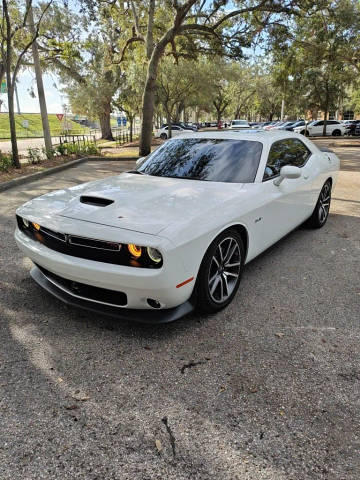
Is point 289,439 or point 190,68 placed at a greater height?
point 190,68

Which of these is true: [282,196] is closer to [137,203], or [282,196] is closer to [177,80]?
[137,203]

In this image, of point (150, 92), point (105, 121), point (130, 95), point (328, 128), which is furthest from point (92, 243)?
point (105, 121)

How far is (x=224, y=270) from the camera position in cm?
317

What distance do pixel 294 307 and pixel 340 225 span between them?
301 centimetres

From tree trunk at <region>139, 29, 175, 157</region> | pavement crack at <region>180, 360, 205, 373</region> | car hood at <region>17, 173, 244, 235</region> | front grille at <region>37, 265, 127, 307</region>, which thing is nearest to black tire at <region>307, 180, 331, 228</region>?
car hood at <region>17, 173, 244, 235</region>

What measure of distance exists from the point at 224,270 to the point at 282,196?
4.16ft

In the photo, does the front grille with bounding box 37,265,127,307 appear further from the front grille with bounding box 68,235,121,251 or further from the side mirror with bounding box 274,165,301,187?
the side mirror with bounding box 274,165,301,187

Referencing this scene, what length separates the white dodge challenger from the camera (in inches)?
99.4

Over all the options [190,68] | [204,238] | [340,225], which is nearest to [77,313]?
[204,238]

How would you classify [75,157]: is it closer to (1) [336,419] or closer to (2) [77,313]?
(2) [77,313]

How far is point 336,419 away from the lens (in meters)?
2.07

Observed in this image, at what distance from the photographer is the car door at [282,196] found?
366 centimetres

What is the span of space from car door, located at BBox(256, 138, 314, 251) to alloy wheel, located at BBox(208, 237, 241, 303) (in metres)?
0.46

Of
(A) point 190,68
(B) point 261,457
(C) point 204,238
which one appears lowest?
(B) point 261,457
